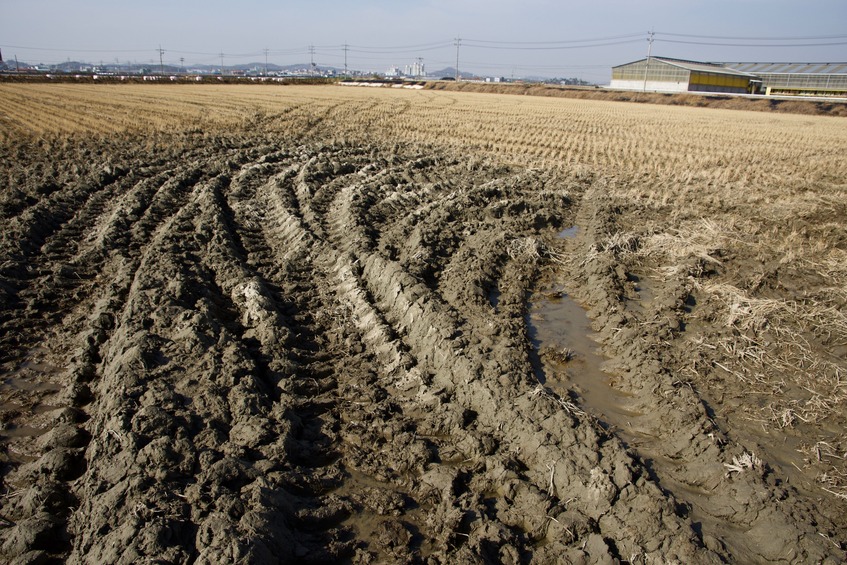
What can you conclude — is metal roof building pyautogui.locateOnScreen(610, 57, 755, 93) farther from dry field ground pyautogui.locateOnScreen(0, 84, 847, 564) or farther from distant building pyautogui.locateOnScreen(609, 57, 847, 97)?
dry field ground pyautogui.locateOnScreen(0, 84, 847, 564)

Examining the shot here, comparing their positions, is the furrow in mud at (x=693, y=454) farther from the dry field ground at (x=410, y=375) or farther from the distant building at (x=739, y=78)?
the distant building at (x=739, y=78)

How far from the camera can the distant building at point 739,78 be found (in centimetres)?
5828

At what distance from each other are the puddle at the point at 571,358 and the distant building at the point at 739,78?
64.4 m

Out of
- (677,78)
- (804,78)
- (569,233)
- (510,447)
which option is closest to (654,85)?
(677,78)

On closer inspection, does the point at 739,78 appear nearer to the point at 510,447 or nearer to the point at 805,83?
the point at 805,83

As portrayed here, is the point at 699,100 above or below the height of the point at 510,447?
above

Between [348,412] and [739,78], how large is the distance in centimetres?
7546

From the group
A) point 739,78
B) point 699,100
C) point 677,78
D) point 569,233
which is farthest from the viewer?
point 739,78

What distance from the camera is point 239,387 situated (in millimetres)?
5184

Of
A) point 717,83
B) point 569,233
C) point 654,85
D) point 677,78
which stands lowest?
point 569,233

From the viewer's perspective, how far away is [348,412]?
17.3 feet

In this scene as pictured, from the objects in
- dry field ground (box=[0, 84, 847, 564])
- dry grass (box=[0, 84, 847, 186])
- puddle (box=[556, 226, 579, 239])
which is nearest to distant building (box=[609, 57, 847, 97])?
dry grass (box=[0, 84, 847, 186])

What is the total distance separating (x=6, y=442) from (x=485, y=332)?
16.4 ft

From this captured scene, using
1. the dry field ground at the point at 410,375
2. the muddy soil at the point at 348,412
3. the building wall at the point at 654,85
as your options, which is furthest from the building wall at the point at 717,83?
the muddy soil at the point at 348,412
